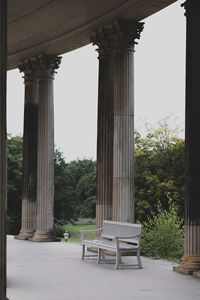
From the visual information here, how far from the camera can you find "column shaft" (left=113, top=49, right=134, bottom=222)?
3868 inches

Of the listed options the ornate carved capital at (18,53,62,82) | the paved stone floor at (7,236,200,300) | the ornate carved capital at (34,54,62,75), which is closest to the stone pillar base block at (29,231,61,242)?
the paved stone floor at (7,236,200,300)

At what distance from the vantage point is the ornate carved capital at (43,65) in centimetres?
13100

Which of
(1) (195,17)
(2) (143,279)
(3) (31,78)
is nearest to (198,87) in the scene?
(1) (195,17)

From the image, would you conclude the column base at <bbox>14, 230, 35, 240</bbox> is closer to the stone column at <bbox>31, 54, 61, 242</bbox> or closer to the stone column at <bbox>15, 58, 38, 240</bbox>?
the stone column at <bbox>15, 58, 38, 240</bbox>

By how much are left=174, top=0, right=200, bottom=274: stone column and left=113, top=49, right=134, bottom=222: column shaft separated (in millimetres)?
21804

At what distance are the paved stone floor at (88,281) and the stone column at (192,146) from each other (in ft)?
11.9

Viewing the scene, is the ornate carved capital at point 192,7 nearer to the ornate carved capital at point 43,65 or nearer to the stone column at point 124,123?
the stone column at point 124,123

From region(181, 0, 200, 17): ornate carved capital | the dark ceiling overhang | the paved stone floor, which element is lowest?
the paved stone floor

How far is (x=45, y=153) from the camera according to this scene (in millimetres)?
130000

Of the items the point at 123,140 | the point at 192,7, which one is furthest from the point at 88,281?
the point at 192,7

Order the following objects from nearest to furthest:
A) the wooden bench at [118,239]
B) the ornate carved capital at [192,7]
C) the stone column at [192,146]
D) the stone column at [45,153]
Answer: the stone column at [192,146] < the ornate carved capital at [192,7] < the wooden bench at [118,239] < the stone column at [45,153]

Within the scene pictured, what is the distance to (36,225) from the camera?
13400 cm

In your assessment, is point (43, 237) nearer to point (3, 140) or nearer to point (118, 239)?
point (118, 239)

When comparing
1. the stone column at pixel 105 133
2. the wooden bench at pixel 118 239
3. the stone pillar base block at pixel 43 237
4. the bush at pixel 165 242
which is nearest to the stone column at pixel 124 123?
the wooden bench at pixel 118 239
